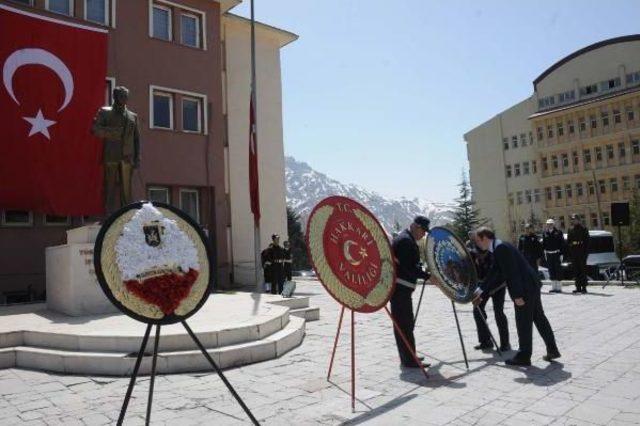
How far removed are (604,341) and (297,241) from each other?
184 feet

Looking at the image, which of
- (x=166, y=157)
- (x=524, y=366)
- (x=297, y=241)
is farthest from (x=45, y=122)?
(x=297, y=241)

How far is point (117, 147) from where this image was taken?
9.80 m

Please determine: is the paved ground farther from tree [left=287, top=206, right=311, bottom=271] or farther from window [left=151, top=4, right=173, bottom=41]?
tree [left=287, top=206, right=311, bottom=271]

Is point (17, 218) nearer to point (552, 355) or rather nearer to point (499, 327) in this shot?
point (499, 327)

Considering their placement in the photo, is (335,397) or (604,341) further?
(604,341)

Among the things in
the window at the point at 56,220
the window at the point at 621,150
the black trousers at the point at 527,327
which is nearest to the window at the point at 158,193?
the window at the point at 56,220

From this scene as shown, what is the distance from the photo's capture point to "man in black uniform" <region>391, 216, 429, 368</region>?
21.2 feet

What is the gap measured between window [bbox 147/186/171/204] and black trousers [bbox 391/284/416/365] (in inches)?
565

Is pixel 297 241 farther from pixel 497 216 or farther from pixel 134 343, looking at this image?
pixel 134 343

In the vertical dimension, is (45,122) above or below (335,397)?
above

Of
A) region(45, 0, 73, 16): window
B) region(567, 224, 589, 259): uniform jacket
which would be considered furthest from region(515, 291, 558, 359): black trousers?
region(45, 0, 73, 16): window

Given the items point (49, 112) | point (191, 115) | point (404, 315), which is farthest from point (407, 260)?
point (191, 115)

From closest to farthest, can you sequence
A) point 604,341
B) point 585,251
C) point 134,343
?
point 134,343 → point 604,341 → point 585,251

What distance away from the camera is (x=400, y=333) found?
20.2 ft
